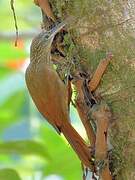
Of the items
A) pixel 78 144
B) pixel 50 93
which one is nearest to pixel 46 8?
pixel 50 93

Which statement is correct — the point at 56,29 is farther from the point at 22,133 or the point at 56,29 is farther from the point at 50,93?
the point at 22,133

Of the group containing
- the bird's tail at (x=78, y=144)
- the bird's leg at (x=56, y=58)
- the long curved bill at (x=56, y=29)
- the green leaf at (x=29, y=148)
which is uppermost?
the long curved bill at (x=56, y=29)

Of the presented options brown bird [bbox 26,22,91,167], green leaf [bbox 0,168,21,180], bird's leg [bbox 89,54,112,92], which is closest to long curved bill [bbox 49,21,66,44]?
brown bird [bbox 26,22,91,167]

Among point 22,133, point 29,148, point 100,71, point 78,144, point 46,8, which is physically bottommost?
point 22,133

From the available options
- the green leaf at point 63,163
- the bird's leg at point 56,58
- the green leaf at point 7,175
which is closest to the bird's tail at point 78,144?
the bird's leg at point 56,58

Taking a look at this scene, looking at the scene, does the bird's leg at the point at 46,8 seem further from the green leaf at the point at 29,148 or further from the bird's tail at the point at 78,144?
the green leaf at the point at 29,148

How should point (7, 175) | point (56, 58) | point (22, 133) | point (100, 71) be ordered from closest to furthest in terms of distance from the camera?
point (100, 71) → point (56, 58) → point (7, 175) → point (22, 133)

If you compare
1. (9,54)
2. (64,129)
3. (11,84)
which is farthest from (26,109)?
(64,129)
